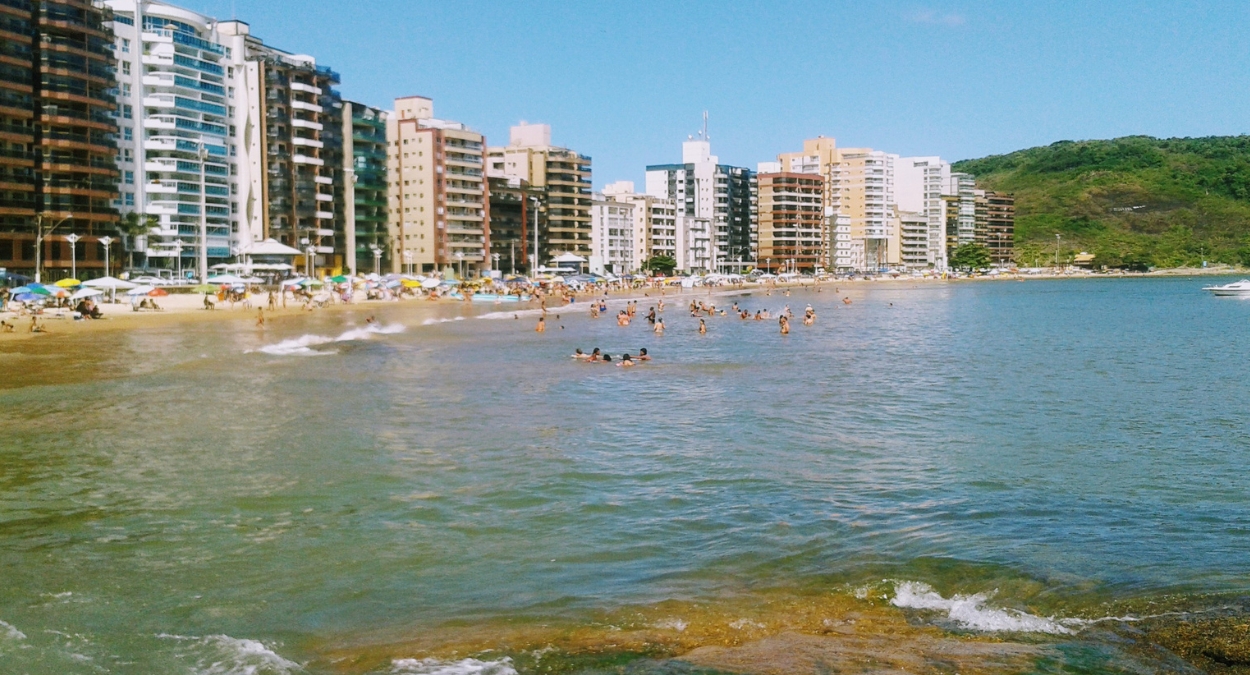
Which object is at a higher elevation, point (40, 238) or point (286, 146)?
point (286, 146)

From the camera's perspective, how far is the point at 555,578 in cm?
1090

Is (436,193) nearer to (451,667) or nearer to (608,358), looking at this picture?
(608,358)

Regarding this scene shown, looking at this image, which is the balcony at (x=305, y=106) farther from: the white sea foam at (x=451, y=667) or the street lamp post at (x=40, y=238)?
the white sea foam at (x=451, y=667)

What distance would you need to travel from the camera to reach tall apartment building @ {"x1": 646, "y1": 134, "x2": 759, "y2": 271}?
178 meters

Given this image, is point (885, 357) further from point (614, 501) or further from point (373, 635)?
point (373, 635)

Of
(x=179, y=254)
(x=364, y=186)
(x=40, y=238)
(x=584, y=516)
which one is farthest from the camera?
(x=364, y=186)

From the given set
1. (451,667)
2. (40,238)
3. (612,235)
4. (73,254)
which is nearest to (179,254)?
(73,254)

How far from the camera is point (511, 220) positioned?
429 ft

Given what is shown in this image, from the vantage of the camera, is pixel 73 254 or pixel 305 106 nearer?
pixel 73 254

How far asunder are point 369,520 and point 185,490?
3.39m

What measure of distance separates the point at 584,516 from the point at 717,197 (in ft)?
549

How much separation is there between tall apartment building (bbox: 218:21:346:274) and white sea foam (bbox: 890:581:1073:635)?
84.3m

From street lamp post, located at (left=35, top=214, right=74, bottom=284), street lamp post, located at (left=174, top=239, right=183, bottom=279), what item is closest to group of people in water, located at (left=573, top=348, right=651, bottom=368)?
street lamp post, located at (left=35, top=214, right=74, bottom=284)

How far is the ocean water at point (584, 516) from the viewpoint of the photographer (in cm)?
934
